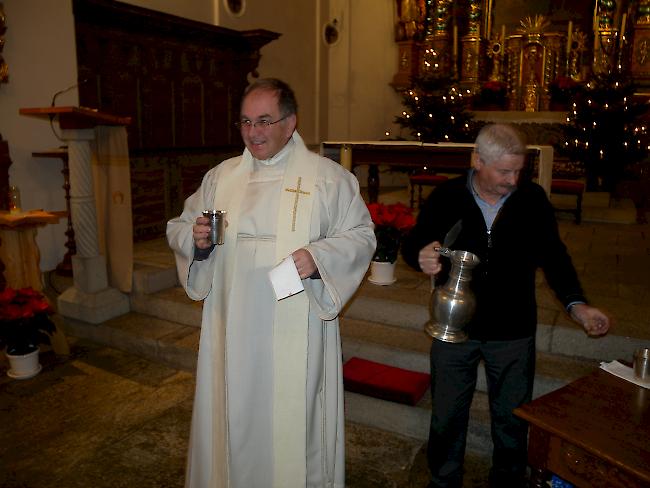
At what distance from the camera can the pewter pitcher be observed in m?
2.18

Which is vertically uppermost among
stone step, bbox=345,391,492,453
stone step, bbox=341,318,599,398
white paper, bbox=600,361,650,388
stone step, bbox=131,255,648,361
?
white paper, bbox=600,361,650,388

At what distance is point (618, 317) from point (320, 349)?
2.45 meters

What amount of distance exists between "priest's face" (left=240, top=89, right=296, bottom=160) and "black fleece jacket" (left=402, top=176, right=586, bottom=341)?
0.73 metres

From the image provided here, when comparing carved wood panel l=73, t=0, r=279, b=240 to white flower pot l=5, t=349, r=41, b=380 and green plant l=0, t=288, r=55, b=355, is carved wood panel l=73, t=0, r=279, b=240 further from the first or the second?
white flower pot l=5, t=349, r=41, b=380

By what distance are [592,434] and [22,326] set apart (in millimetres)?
3917

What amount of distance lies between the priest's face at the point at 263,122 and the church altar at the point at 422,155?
411 centimetres

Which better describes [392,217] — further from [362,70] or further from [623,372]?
[362,70]

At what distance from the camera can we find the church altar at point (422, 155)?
246 inches

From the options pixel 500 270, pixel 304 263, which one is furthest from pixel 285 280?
pixel 500 270

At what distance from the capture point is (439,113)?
9.45m

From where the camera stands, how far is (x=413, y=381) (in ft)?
12.1

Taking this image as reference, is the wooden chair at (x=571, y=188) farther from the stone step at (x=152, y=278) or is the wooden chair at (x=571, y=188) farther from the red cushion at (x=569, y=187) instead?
the stone step at (x=152, y=278)

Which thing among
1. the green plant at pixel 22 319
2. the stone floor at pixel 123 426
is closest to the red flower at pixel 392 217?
the stone floor at pixel 123 426

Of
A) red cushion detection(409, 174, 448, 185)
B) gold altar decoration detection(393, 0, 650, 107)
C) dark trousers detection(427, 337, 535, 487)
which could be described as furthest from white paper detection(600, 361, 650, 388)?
gold altar decoration detection(393, 0, 650, 107)
